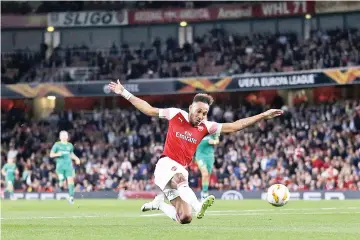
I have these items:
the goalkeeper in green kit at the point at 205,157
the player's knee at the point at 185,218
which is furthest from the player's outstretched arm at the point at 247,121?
the goalkeeper in green kit at the point at 205,157

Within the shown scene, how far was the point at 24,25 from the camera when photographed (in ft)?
175

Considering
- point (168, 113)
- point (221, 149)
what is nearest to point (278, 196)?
point (168, 113)

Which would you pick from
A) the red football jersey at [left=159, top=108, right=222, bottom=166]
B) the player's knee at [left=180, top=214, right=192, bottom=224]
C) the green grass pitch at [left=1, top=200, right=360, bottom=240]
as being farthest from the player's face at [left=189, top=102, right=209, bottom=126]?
the green grass pitch at [left=1, top=200, right=360, bottom=240]

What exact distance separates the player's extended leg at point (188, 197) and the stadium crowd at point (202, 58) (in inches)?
1194

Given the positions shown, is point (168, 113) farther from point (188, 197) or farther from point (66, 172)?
point (66, 172)

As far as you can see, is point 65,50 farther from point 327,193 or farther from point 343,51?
point 327,193

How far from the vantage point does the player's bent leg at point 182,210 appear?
46.7 ft

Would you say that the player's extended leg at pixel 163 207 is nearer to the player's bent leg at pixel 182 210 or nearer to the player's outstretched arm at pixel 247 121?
the player's bent leg at pixel 182 210

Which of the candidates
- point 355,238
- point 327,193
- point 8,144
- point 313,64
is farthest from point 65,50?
point 355,238

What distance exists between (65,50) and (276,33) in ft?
41.0

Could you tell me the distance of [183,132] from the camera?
14352mm

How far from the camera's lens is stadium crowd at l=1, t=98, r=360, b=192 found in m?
38.0

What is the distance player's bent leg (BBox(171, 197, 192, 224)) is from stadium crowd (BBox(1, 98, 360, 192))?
22414mm

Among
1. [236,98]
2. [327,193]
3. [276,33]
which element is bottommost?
[327,193]
